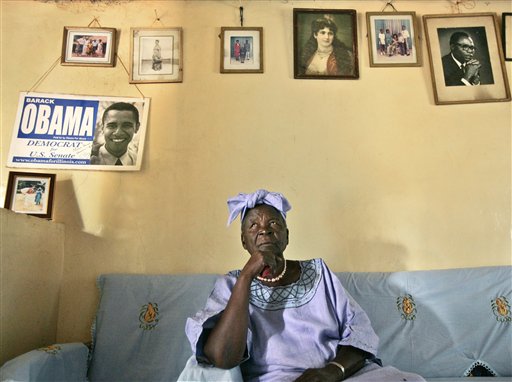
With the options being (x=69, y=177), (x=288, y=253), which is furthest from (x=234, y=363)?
(x=69, y=177)

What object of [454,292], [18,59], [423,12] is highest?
[423,12]

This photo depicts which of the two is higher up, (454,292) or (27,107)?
(27,107)

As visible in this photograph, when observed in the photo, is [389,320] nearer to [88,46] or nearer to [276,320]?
[276,320]

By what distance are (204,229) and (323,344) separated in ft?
3.10

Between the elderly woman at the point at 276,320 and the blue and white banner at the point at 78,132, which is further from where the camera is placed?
the blue and white banner at the point at 78,132

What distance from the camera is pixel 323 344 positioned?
4.25 ft

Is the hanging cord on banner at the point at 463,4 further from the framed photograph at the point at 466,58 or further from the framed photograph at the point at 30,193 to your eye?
the framed photograph at the point at 30,193

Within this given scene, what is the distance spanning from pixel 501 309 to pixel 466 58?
4.57 ft

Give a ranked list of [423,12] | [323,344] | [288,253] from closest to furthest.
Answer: [323,344] < [288,253] < [423,12]

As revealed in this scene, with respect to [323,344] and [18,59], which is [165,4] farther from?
[323,344]

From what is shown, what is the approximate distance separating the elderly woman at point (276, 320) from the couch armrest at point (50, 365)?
1.80 ft

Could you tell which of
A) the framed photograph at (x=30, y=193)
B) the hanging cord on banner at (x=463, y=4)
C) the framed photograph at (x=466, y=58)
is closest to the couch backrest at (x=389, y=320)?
the framed photograph at (x=30, y=193)

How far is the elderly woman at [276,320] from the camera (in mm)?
1184

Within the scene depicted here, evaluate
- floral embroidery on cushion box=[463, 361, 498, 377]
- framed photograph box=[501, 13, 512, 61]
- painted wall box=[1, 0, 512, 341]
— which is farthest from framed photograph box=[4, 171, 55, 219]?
framed photograph box=[501, 13, 512, 61]
